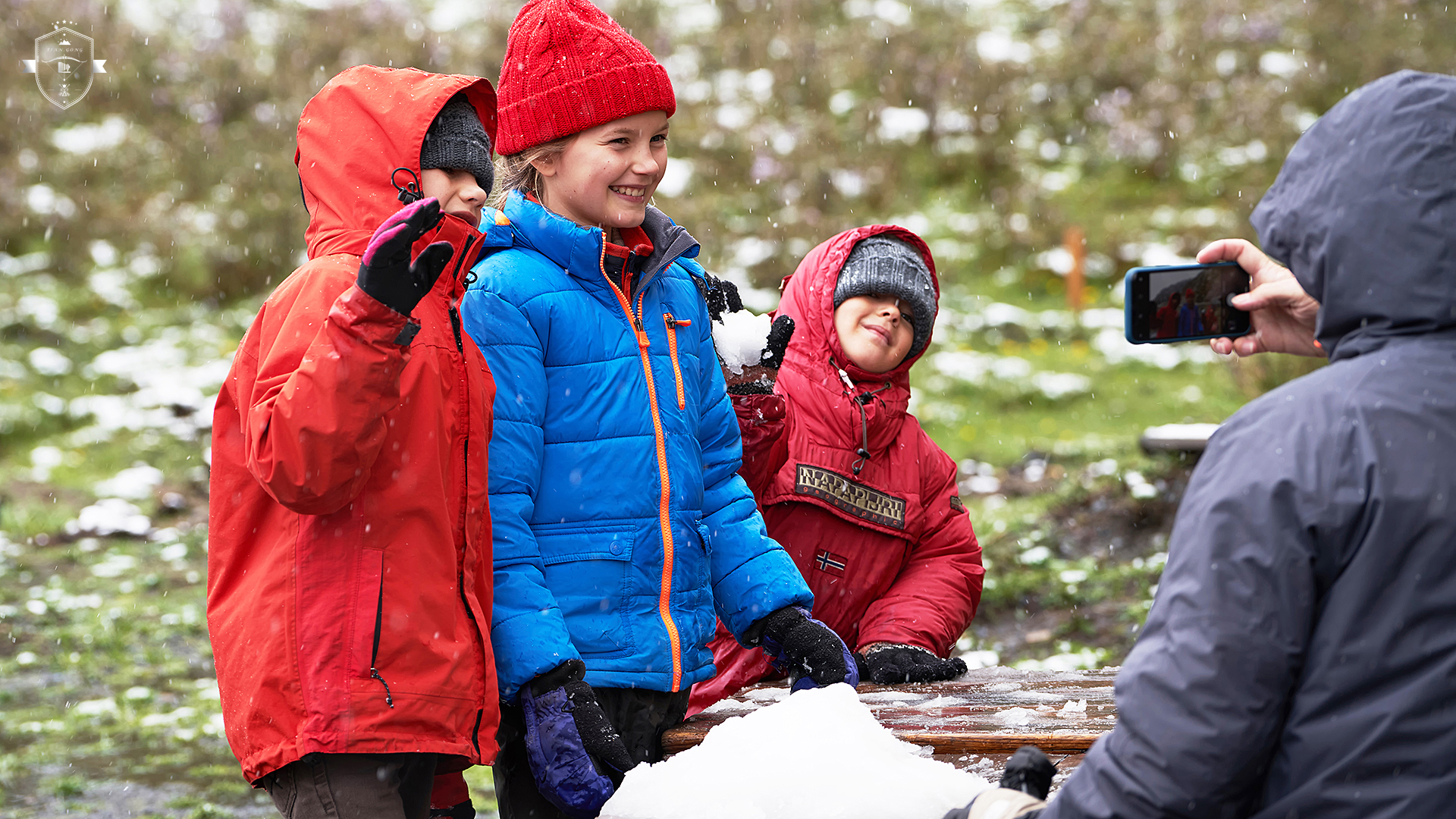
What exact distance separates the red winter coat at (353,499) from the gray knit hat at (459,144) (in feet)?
0.23

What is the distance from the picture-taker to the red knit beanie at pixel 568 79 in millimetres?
2678

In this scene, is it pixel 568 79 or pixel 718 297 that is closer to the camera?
pixel 568 79

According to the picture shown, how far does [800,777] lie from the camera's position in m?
2.12

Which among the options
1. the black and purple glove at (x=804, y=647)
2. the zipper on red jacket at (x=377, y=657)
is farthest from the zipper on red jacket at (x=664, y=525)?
the zipper on red jacket at (x=377, y=657)

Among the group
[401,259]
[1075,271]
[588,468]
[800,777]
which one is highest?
[401,259]

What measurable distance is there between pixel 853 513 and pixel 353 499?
5.11 ft

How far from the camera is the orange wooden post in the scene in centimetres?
1225

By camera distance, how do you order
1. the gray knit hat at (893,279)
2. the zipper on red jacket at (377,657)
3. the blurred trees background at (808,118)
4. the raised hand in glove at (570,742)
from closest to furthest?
the zipper on red jacket at (377,657), the raised hand in glove at (570,742), the gray knit hat at (893,279), the blurred trees background at (808,118)

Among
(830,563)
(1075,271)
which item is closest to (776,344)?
(830,563)

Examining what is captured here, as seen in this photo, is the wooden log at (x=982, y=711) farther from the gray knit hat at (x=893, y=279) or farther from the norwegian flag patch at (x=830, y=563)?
the gray knit hat at (x=893, y=279)

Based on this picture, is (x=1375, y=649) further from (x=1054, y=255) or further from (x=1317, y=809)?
(x=1054, y=255)

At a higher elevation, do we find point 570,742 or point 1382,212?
point 1382,212

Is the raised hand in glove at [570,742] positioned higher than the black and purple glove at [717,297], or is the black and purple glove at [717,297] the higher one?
the black and purple glove at [717,297]

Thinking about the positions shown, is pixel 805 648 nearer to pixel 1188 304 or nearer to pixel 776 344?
pixel 776 344
